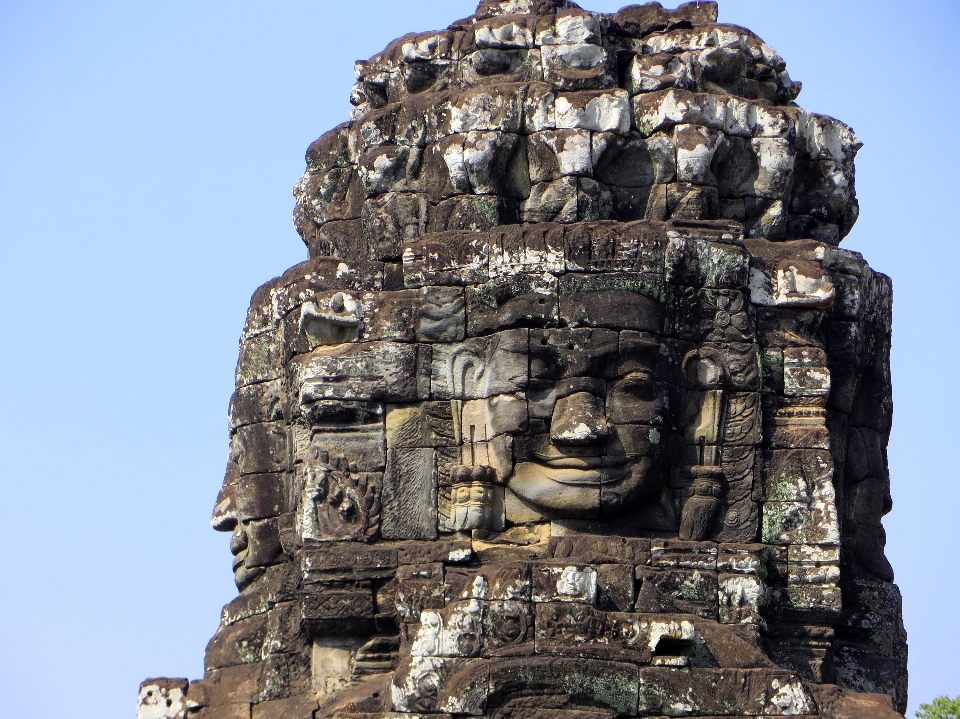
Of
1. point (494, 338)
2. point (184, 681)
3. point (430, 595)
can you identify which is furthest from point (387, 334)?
point (184, 681)

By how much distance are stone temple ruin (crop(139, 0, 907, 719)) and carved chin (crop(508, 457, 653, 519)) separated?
0.08 feet

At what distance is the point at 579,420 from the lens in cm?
2131

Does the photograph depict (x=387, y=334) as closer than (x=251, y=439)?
Yes

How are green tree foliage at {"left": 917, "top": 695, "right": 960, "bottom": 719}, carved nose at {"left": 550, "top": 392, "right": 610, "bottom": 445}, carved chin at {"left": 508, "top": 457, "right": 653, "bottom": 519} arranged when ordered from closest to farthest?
carved nose at {"left": 550, "top": 392, "right": 610, "bottom": 445}, carved chin at {"left": 508, "top": 457, "right": 653, "bottom": 519}, green tree foliage at {"left": 917, "top": 695, "right": 960, "bottom": 719}

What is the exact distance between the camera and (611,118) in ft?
73.9

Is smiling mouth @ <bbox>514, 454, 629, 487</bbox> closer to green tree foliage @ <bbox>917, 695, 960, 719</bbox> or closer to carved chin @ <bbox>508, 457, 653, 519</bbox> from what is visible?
carved chin @ <bbox>508, 457, 653, 519</bbox>

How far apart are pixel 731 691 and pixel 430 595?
2.61 meters

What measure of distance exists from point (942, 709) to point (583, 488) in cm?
844

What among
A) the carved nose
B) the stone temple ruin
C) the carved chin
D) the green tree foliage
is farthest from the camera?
the green tree foliage

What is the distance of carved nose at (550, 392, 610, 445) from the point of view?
21266mm

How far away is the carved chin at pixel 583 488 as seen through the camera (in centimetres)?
2141

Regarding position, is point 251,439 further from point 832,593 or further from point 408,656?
point 832,593

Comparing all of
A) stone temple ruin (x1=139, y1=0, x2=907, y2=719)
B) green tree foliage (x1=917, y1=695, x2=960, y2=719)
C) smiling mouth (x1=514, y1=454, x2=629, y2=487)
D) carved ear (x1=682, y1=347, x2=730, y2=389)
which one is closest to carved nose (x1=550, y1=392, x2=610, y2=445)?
stone temple ruin (x1=139, y1=0, x2=907, y2=719)

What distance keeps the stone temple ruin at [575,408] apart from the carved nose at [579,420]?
1.2 inches
